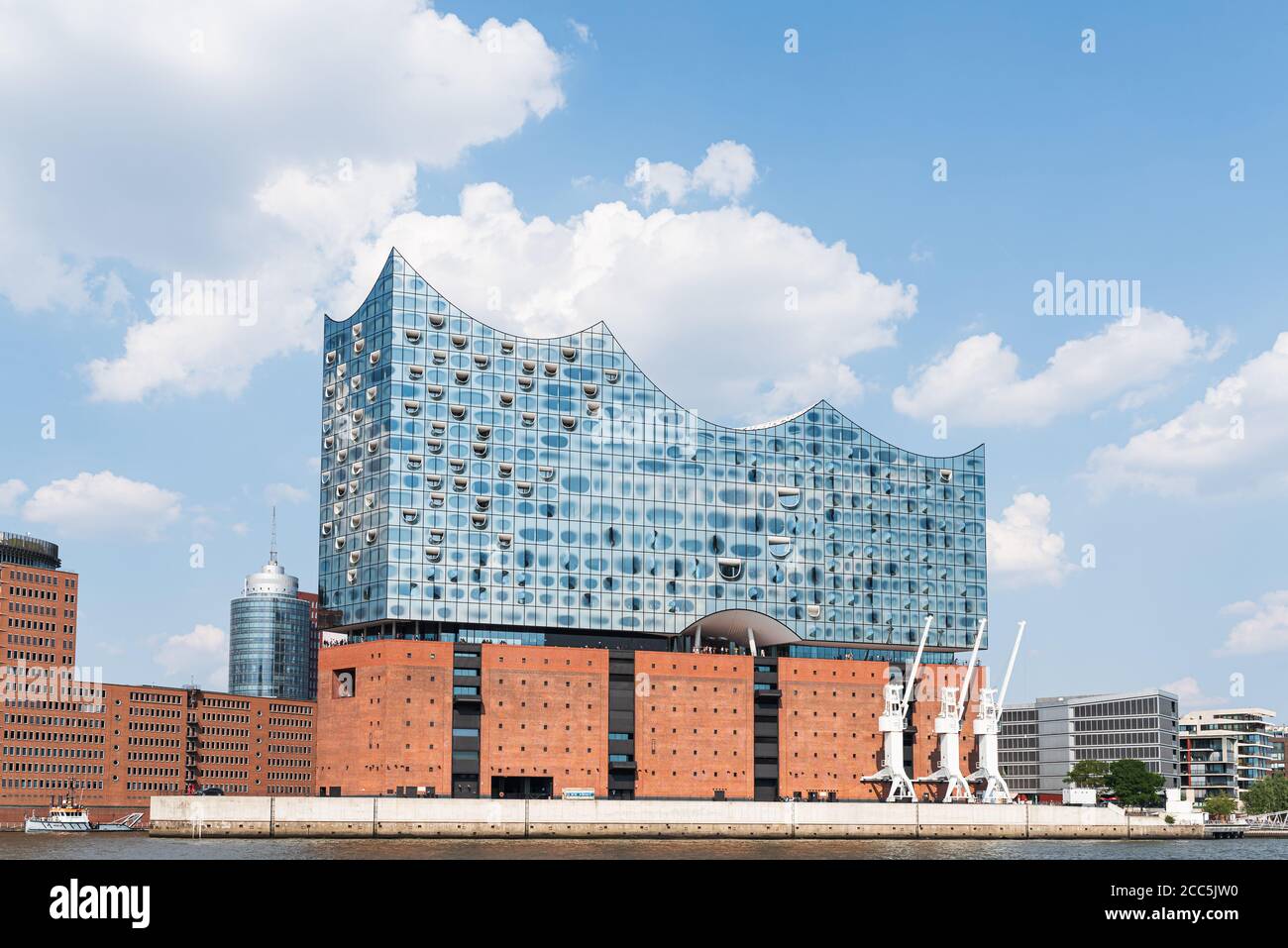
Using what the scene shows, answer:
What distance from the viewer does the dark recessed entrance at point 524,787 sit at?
140 meters

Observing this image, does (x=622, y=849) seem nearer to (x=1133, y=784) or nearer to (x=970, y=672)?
(x=970, y=672)

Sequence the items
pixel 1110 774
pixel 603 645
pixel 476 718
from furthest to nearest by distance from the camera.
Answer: pixel 1110 774, pixel 603 645, pixel 476 718

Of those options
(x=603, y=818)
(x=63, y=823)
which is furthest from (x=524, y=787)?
(x=63, y=823)

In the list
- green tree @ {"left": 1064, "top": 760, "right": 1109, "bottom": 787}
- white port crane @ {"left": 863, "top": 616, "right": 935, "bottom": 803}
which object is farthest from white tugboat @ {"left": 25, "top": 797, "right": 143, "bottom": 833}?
green tree @ {"left": 1064, "top": 760, "right": 1109, "bottom": 787}

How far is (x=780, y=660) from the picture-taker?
504 feet

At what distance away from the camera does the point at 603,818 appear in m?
136

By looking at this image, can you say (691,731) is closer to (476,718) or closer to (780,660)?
(780,660)

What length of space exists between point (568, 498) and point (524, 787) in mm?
28470

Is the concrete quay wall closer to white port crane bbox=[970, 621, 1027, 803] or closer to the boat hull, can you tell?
white port crane bbox=[970, 621, 1027, 803]

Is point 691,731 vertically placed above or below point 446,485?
below

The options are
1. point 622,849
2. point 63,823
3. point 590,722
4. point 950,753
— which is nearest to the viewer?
point 622,849

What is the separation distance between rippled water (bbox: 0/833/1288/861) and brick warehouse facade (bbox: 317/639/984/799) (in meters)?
11.7
